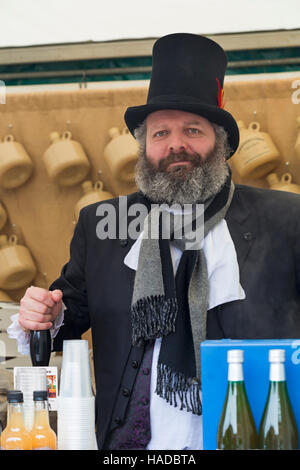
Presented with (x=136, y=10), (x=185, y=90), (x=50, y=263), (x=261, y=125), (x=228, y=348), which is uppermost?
(x=136, y=10)

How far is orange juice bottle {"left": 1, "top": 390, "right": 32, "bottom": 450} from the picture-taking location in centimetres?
125

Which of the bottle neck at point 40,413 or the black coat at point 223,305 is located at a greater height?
the black coat at point 223,305

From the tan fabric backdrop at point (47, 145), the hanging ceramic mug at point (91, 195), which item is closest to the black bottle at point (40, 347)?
the hanging ceramic mug at point (91, 195)

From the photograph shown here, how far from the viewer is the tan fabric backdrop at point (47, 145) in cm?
308

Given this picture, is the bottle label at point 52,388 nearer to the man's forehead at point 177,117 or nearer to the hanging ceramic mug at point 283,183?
the man's forehead at point 177,117

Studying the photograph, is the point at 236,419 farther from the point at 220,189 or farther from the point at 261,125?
the point at 261,125

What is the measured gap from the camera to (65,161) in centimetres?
297

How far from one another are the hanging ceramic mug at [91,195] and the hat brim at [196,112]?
0.70 metres

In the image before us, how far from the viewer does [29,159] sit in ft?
9.99

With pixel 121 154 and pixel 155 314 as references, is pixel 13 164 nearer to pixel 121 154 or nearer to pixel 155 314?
pixel 121 154

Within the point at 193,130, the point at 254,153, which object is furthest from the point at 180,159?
the point at 254,153

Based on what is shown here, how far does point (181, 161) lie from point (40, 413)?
1.03 m

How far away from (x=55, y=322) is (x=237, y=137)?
2.92 ft
